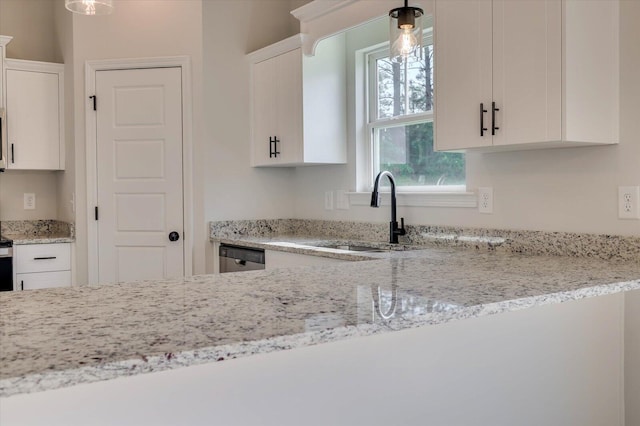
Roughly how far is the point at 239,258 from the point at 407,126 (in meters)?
1.27

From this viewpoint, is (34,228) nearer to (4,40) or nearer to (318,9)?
(4,40)

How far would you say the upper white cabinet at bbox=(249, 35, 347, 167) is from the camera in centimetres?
356

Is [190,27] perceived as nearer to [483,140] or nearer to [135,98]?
[135,98]

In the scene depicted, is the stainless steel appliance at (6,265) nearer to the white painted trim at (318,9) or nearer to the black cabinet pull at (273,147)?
the black cabinet pull at (273,147)

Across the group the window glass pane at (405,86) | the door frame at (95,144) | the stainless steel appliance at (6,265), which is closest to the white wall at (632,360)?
the window glass pane at (405,86)

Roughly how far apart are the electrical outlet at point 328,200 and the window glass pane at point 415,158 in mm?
403

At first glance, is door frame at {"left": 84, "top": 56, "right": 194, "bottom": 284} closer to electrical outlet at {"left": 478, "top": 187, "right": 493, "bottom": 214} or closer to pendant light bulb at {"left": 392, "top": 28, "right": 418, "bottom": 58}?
electrical outlet at {"left": 478, "top": 187, "right": 493, "bottom": 214}

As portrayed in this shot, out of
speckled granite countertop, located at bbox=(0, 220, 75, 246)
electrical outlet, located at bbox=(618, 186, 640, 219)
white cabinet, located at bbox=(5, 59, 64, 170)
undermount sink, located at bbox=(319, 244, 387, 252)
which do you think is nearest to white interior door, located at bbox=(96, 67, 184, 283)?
speckled granite countertop, located at bbox=(0, 220, 75, 246)

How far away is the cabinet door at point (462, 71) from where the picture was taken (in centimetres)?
234

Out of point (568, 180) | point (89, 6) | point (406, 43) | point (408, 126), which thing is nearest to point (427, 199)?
point (408, 126)

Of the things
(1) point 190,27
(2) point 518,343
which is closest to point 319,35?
(1) point 190,27

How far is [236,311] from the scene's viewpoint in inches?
45.6

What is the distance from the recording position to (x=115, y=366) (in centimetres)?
83

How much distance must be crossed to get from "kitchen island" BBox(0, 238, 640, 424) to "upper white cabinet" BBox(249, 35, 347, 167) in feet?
6.06
